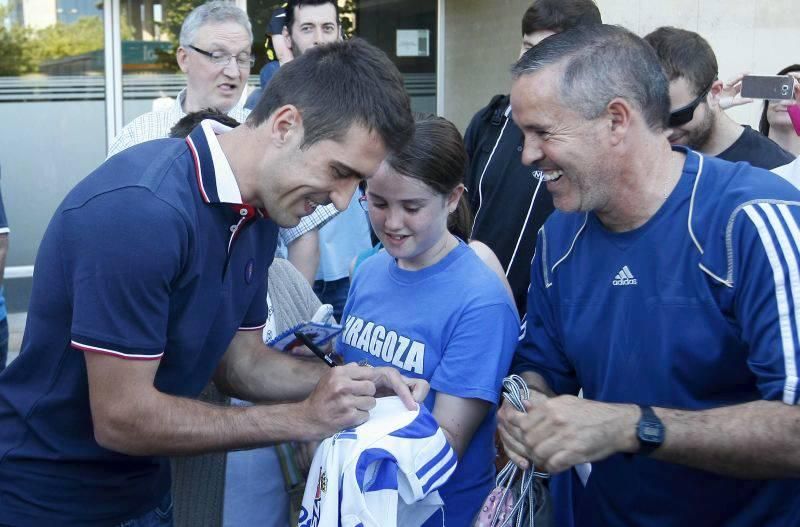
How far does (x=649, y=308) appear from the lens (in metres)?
2.42

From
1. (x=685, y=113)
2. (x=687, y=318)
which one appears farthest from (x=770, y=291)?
(x=685, y=113)

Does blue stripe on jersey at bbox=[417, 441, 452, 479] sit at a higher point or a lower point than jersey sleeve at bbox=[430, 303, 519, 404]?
lower

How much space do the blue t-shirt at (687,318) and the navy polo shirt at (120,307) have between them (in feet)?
2.86

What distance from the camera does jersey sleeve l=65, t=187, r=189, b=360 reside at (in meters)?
2.22

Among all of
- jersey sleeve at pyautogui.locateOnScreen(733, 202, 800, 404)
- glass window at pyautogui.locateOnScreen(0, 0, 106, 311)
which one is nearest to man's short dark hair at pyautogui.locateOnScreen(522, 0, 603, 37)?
jersey sleeve at pyautogui.locateOnScreen(733, 202, 800, 404)

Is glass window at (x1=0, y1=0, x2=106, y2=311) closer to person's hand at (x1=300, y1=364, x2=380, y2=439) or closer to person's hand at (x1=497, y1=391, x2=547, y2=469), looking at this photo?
→ person's hand at (x1=300, y1=364, x2=380, y2=439)

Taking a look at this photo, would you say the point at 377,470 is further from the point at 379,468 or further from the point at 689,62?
the point at 689,62

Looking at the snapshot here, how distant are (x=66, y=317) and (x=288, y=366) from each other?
2.76 ft

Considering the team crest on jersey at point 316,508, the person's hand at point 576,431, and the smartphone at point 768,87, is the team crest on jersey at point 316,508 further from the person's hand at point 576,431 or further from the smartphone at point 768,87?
the smartphone at point 768,87

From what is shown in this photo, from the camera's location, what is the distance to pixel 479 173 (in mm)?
4594

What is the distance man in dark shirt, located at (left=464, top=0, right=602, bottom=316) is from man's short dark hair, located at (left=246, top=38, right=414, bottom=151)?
1.78 metres

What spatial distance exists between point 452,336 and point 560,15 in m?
2.05

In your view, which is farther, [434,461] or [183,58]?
[183,58]

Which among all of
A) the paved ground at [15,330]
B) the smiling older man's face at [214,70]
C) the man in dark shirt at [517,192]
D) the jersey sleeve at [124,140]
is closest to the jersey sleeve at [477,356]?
the man in dark shirt at [517,192]
